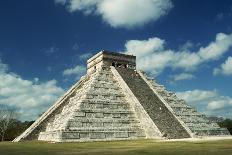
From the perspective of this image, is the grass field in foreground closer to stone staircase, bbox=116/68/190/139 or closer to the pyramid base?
the pyramid base

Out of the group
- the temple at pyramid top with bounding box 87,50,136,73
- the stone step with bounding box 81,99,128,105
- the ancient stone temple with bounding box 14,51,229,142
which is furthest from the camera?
the temple at pyramid top with bounding box 87,50,136,73

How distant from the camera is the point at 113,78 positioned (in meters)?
42.0

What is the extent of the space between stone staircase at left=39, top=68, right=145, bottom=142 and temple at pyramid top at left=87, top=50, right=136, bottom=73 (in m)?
6.59

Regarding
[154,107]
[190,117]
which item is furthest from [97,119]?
[190,117]

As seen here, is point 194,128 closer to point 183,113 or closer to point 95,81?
point 183,113

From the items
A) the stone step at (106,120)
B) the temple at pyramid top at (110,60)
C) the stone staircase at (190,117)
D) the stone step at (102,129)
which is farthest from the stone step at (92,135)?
the temple at pyramid top at (110,60)

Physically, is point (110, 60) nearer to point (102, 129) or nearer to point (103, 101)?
point (103, 101)

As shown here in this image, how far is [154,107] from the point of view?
35688mm

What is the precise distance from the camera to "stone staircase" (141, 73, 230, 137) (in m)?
35.4

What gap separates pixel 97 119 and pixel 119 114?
3025 mm

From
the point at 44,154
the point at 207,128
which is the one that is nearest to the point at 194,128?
the point at 207,128

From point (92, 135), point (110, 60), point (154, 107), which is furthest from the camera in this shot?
point (110, 60)

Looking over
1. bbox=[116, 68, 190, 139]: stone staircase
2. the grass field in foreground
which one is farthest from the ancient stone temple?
the grass field in foreground

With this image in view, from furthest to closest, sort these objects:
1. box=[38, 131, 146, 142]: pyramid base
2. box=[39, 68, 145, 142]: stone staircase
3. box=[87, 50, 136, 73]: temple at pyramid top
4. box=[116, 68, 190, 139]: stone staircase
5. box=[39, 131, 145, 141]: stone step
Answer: box=[87, 50, 136, 73]: temple at pyramid top, box=[116, 68, 190, 139]: stone staircase, box=[39, 68, 145, 142]: stone staircase, box=[39, 131, 145, 141]: stone step, box=[38, 131, 146, 142]: pyramid base
